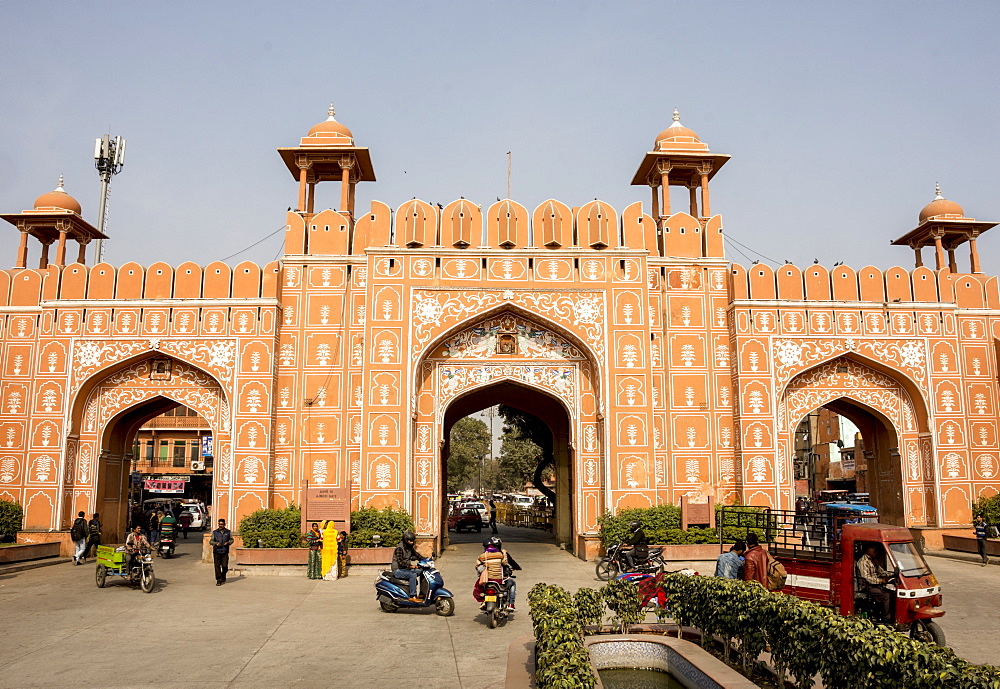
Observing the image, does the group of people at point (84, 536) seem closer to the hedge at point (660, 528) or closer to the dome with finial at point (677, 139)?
the hedge at point (660, 528)

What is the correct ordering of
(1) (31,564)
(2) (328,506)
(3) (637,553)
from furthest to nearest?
(2) (328,506)
(1) (31,564)
(3) (637,553)

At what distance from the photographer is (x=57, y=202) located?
19672 mm

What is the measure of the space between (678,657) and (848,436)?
3456 centimetres

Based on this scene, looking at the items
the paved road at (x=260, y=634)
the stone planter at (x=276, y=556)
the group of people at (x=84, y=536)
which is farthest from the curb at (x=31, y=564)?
the stone planter at (x=276, y=556)

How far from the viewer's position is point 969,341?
758 inches

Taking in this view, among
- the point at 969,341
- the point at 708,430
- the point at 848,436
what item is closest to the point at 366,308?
the point at 708,430

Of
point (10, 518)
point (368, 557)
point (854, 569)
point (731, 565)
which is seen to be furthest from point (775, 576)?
point (10, 518)

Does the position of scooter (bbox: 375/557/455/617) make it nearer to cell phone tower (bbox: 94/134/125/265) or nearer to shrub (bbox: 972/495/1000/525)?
shrub (bbox: 972/495/1000/525)

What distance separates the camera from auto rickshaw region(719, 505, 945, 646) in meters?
8.22

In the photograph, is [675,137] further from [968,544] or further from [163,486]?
[163,486]

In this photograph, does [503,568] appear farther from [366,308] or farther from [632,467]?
[366,308]

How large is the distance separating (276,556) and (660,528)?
782 cm

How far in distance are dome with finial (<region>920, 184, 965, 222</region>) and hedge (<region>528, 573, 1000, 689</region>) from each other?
15.9 metres

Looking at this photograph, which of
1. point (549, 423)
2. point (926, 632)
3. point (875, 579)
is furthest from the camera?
point (549, 423)
